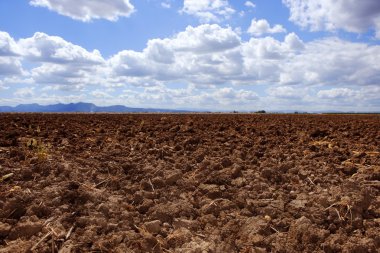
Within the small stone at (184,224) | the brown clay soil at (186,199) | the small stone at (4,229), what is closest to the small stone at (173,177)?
the brown clay soil at (186,199)

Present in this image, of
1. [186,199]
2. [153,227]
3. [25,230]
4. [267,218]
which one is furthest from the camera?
[186,199]

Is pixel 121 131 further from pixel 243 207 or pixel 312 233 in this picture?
pixel 312 233

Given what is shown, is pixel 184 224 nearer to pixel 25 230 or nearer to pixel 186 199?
pixel 186 199

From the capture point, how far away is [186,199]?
17.8ft

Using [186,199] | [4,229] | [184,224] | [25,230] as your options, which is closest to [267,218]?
[184,224]

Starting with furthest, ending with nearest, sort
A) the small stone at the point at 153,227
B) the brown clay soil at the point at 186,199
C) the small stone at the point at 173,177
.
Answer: the small stone at the point at 173,177, the small stone at the point at 153,227, the brown clay soil at the point at 186,199

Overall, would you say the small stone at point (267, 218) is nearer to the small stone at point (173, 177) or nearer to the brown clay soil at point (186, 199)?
the brown clay soil at point (186, 199)

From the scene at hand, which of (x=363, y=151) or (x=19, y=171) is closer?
(x=19, y=171)

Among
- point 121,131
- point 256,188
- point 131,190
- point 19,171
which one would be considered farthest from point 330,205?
point 121,131

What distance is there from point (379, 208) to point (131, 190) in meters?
3.26

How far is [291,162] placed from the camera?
264 inches

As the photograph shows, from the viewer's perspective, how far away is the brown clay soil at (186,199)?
4.43m

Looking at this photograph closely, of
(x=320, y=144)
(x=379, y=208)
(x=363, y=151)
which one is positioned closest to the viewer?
(x=379, y=208)

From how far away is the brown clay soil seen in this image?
14.5 feet
